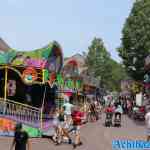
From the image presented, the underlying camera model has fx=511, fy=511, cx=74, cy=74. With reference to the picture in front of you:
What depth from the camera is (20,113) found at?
22.1 metres

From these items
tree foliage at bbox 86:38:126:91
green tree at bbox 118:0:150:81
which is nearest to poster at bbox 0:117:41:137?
green tree at bbox 118:0:150:81

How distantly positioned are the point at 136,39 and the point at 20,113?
100ft

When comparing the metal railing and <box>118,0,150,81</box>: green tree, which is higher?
<box>118,0,150,81</box>: green tree

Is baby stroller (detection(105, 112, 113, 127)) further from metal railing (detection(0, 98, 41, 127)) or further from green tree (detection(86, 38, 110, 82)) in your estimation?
green tree (detection(86, 38, 110, 82))

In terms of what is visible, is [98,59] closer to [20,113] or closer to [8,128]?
[20,113]

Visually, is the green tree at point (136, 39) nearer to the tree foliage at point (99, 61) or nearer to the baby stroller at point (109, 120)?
the baby stroller at point (109, 120)

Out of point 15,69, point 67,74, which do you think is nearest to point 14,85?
point 15,69

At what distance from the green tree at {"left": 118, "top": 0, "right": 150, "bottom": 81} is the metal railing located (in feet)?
93.1

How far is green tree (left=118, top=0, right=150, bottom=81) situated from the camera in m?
49.8

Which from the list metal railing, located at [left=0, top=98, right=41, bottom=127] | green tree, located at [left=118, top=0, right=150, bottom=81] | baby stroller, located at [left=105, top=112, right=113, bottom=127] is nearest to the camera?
metal railing, located at [left=0, top=98, right=41, bottom=127]

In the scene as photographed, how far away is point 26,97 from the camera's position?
25625 mm

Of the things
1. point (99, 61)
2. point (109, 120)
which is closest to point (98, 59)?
point (99, 61)

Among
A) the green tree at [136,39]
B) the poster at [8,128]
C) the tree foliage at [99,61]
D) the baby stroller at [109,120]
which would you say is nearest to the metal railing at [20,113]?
the poster at [8,128]

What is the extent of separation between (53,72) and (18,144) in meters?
10.6
